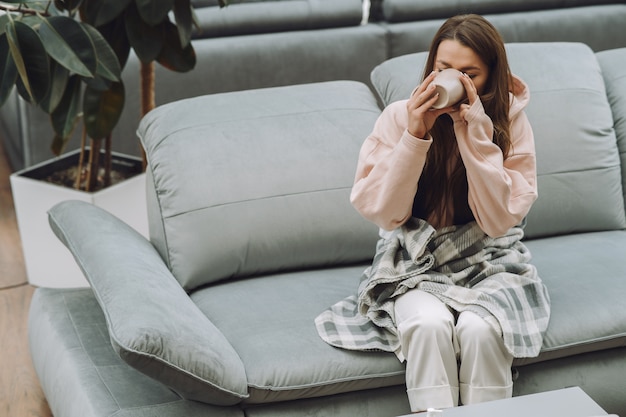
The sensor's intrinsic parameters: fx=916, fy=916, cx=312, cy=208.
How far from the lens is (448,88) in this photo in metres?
1.71

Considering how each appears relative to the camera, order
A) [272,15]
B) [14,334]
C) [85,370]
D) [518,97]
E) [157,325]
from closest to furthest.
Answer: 1. [157,325]
2. [85,370]
3. [518,97]
4. [14,334]
5. [272,15]

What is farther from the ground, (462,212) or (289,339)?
(462,212)

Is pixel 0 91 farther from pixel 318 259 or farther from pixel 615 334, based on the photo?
pixel 615 334

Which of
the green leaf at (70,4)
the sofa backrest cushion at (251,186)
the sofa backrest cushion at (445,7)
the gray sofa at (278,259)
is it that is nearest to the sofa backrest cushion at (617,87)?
the gray sofa at (278,259)

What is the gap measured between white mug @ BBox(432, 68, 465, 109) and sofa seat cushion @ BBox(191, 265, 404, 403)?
52 cm

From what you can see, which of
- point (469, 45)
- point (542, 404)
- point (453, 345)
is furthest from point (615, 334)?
point (469, 45)

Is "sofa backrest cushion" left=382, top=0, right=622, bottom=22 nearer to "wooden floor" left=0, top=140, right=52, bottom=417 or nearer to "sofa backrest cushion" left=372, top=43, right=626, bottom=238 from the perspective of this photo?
"sofa backrest cushion" left=372, top=43, right=626, bottom=238

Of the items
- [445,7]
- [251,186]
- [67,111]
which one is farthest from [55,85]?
[445,7]

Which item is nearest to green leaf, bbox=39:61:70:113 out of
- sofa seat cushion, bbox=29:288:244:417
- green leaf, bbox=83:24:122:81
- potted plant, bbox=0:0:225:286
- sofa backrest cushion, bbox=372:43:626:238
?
potted plant, bbox=0:0:225:286

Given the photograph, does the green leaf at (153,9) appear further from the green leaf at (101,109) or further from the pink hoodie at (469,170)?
the pink hoodie at (469,170)

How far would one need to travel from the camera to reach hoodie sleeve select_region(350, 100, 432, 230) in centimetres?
180

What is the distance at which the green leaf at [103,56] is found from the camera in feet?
7.59

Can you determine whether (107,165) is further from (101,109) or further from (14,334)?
(14,334)

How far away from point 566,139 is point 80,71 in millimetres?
1215
